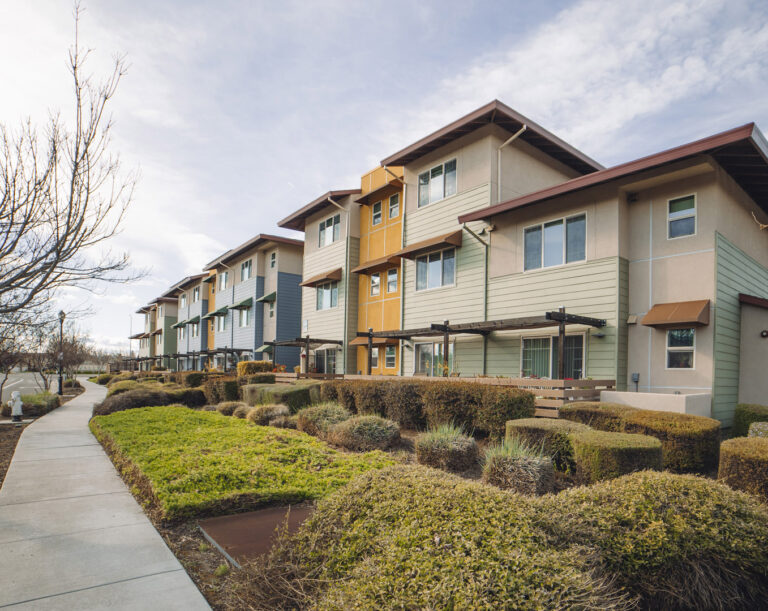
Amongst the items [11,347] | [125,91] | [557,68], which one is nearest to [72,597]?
[125,91]

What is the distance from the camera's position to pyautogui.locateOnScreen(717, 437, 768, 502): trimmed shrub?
5.52m

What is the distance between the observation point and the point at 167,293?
2035 inches

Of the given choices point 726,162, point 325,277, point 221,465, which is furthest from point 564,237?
point 325,277

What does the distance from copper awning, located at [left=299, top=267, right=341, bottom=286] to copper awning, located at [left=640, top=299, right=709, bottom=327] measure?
14044 mm

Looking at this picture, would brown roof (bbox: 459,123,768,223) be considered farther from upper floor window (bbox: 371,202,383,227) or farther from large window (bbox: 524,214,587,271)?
upper floor window (bbox: 371,202,383,227)

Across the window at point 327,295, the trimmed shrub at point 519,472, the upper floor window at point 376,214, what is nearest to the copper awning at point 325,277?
the window at point 327,295

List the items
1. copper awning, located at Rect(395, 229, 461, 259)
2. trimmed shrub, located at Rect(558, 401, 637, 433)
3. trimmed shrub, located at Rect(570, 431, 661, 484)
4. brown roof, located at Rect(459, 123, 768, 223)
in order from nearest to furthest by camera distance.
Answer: trimmed shrub, located at Rect(570, 431, 661, 484) < trimmed shrub, located at Rect(558, 401, 637, 433) < brown roof, located at Rect(459, 123, 768, 223) < copper awning, located at Rect(395, 229, 461, 259)

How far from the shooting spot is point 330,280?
78.6 feet

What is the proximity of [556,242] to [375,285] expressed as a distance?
920cm

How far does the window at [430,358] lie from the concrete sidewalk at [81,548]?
38.8 ft

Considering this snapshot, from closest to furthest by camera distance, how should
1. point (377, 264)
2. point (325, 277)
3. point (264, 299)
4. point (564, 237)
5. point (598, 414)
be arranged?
1. point (598, 414)
2. point (564, 237)
3. point (377, 264)
4. point (325, 277)
5. point (264, 299)

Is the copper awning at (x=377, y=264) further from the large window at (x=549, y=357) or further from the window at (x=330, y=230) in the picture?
the large window at (x=549, y=357)

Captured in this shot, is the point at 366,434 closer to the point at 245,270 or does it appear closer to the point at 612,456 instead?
the point at 612,456

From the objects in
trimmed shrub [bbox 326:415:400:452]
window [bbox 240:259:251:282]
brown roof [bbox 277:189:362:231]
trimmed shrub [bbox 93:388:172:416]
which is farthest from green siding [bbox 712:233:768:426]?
window [bbox 240:259:251:282]
